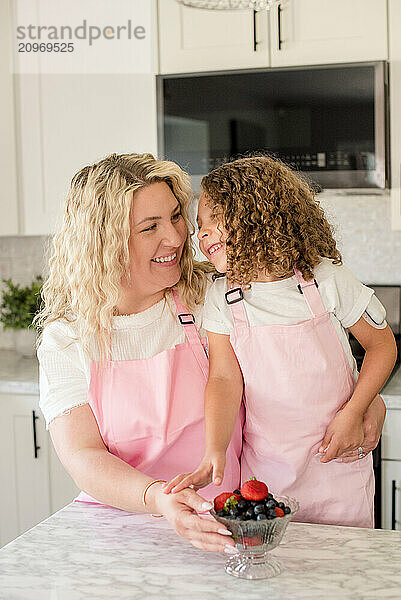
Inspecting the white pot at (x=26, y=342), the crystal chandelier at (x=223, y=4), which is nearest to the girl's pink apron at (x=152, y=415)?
the crystal chandelier at (x=223, y=4)

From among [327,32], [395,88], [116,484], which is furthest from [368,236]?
[116,484]

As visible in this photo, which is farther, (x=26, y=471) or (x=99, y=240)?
(x=26, y=471)

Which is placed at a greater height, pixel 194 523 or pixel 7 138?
pixel 7 138

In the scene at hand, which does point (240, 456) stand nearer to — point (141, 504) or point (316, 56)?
point (141, 504)

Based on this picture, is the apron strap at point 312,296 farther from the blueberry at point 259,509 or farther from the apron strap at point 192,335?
the blueberry at point 259,509

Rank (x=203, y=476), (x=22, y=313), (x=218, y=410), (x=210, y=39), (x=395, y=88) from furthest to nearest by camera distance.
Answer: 1. (x=22, y=313)
2. (x=210, y=39)
3. (x=395, y=88)
4. (x=218, y=410)
5. (x=203, y=476)

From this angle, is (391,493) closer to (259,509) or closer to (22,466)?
(22,466)

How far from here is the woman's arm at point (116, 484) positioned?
118 centimetres

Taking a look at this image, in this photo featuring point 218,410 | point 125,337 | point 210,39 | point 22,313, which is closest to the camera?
point 218,410

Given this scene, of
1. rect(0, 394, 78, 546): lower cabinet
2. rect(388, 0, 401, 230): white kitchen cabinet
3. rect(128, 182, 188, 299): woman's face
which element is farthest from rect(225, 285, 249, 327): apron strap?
rect(0, 394, 78, 546): lower cabinet

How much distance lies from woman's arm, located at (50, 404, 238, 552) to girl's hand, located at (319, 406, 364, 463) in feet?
1.21

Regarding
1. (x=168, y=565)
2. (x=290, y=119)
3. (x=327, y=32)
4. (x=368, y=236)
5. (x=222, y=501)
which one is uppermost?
(x=327, y=32)

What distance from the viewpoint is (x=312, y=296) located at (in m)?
1.55

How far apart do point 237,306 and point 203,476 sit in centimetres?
41
